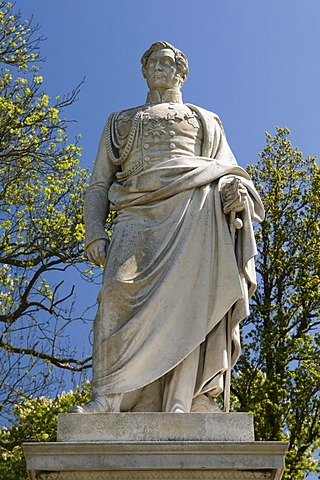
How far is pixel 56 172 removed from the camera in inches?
735

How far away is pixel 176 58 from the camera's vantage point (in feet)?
29.6

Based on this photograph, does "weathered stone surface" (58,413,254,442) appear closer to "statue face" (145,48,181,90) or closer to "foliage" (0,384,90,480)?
"statue face" (145,48,181,90)

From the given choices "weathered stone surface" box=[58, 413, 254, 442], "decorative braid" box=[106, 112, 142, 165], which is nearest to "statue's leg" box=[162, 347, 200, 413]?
"weathered stone surface" box=[58, 413, 254, 442]

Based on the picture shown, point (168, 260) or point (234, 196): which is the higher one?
point (234, 196)

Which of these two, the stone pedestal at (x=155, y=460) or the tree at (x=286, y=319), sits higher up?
the tree at (x=286, y=319)

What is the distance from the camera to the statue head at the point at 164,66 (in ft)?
29.3

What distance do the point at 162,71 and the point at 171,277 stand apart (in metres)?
1.93

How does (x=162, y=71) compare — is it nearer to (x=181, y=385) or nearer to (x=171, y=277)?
(x=171, y=277)

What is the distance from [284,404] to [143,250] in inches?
463

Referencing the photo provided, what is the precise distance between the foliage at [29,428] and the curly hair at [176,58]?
7.81 meters

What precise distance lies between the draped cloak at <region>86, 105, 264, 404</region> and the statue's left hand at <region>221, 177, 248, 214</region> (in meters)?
0.07

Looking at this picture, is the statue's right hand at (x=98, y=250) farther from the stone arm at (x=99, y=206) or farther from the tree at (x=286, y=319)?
the tree at (x=286, y=319)

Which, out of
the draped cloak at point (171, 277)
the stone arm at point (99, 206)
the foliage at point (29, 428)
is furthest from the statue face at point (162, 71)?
the foliage at point (29, 428)

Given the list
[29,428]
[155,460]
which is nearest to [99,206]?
[155,460]
